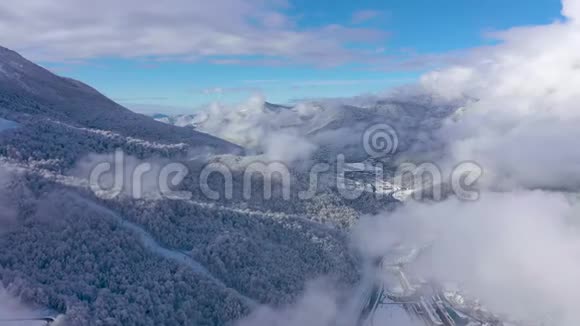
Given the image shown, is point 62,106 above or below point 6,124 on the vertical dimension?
above

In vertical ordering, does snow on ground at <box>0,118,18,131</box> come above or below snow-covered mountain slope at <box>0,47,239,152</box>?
below

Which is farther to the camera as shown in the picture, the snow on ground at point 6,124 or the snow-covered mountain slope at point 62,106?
the snow-covered mountain slope at point 62,106

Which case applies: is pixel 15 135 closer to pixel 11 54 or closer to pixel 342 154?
pixel 11 54

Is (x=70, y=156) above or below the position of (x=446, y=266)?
above

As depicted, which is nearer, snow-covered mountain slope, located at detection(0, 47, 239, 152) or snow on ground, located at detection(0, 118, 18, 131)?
snow on ground, located at detection(0, 118, 18, 131)

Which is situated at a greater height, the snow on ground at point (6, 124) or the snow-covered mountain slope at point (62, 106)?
the snow-covered mountain slope at point (62, 106)

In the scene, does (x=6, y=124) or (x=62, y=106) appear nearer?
(x=6, y=124)

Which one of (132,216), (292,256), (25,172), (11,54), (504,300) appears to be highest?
(11,54)

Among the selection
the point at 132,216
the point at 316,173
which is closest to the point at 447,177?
the point at 316,173
